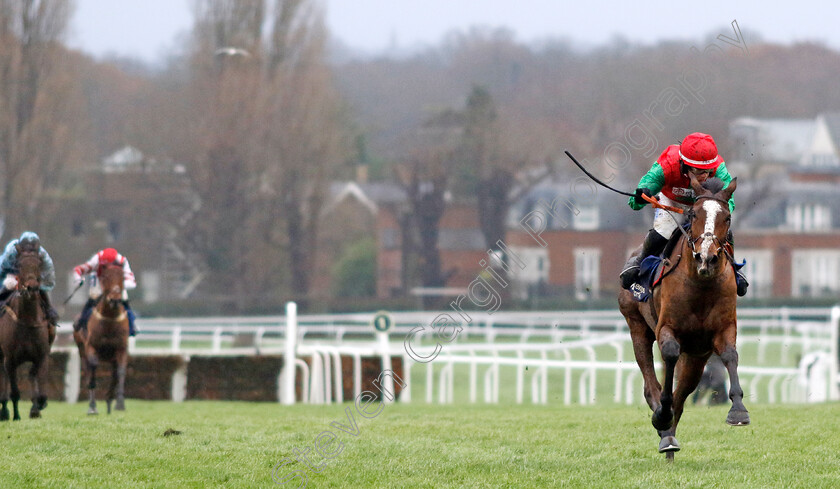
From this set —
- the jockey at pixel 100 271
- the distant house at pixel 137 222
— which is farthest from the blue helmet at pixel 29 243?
the distant house at pixel 137 222

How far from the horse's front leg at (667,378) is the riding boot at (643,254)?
72 centimetres

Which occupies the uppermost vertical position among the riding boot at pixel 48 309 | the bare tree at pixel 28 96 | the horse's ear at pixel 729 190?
the bare tree at pixel 28 96

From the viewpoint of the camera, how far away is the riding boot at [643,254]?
6.52 m

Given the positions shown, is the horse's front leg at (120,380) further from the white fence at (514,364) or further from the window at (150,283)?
the window at (150,283)

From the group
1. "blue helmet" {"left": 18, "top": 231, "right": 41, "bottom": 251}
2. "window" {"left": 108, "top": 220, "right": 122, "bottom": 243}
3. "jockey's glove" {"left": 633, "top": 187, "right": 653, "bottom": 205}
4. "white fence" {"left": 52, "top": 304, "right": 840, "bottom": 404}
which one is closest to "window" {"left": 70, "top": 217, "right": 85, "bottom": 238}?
"window" {"left": 108, "top": 220, "right": 122, "bottom": 243}

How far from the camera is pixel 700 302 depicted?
579 cm

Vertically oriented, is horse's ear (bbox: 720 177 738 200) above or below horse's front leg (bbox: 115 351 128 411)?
above

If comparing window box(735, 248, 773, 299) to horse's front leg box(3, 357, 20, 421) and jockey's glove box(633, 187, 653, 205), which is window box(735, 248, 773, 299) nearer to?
horse's front leg box(3, 357, 20, 421)

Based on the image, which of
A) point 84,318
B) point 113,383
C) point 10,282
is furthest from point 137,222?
point 10,282

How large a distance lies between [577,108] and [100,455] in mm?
49391

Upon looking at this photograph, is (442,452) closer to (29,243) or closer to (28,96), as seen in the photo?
(29,243)

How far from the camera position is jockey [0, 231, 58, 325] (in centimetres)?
895

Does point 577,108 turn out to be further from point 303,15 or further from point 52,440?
point 52,440

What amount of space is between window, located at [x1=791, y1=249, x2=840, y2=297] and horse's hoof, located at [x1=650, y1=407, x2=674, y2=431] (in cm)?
3845
